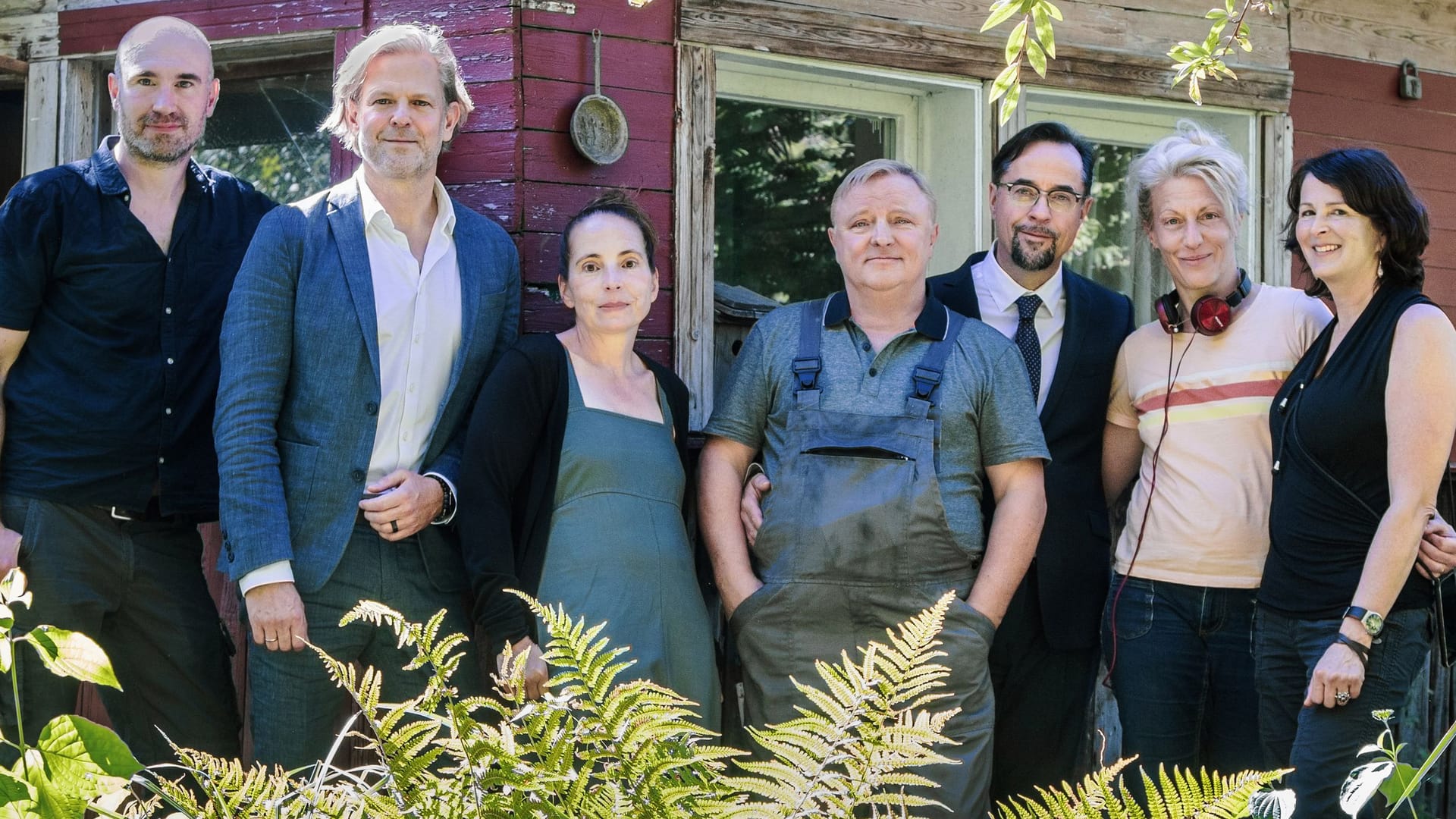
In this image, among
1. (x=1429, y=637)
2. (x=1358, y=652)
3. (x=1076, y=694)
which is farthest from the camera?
(x=1076, y=694)

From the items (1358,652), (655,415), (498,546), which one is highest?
(655,415)

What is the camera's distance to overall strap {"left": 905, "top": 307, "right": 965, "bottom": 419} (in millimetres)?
3084

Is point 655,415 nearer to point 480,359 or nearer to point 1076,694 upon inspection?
point 480,359

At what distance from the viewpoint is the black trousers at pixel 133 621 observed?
10.1 feet

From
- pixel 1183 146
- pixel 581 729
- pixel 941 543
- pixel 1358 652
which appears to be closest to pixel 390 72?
pixel 941 543

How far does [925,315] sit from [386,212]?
126 centimetres

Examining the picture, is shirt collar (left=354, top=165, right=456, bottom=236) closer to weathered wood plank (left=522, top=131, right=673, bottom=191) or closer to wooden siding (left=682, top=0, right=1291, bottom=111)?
weathered wood plank (left=522, top=131, right=673, bottom=191)

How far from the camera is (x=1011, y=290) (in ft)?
11.8

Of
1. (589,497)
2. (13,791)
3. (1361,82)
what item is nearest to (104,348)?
(589,497)

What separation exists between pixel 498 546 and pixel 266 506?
1.60ft

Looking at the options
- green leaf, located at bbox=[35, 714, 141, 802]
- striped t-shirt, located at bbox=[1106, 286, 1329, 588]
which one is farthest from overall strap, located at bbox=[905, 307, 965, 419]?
green leaf, located at bbox=[35, 714, 141, 802]

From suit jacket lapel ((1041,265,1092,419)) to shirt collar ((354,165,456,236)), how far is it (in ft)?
5.00

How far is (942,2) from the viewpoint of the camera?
4582 mm

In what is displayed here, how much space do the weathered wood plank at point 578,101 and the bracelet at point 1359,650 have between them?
2371 mm
